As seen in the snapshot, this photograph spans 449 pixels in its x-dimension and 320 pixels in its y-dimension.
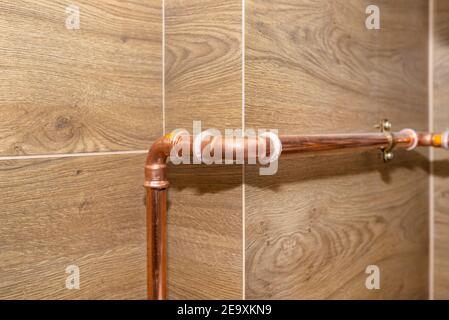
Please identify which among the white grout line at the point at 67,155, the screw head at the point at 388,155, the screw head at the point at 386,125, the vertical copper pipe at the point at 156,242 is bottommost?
the vertical copper pipe at the point at 156,242

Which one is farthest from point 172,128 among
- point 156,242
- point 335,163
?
point 335,163

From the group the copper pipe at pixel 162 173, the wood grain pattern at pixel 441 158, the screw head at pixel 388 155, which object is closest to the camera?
the copper pipe at pixel 162 173

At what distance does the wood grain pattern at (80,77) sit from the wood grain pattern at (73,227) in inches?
1.6

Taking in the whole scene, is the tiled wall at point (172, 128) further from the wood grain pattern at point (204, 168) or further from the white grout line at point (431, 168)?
the white grout line at point (431, 168)

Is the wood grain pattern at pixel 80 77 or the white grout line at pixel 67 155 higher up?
the wood grain pattern at pixel 80 77

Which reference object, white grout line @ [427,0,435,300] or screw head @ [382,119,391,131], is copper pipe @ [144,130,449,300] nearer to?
screw head @ [382,119,391,131]

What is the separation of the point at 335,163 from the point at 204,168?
0.33m

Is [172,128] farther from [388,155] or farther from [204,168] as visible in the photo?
[388,155]

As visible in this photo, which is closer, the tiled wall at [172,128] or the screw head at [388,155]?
the tiled wall at [172,128]

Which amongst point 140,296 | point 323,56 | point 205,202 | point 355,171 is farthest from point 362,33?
point 140,296

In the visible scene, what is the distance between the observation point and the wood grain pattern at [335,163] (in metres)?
0.86

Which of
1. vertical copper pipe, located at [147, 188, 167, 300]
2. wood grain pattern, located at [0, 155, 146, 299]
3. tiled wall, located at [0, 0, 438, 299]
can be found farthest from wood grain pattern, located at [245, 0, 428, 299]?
wood grain pattern, located at [0, 155, 146, 299]

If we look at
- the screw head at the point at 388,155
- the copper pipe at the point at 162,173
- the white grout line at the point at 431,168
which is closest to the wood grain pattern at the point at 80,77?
the copper pipe at the point at 162,173
